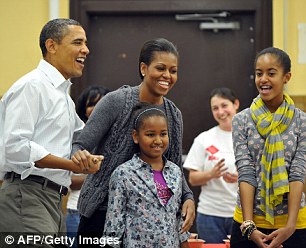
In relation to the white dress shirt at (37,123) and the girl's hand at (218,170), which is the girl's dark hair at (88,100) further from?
the white dress shirt at (37,123)

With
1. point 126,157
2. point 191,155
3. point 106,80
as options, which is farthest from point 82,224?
point 106,80

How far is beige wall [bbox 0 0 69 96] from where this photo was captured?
18.7 ft

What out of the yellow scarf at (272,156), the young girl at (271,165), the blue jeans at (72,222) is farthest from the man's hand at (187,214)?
the blue jeans at (72,222)

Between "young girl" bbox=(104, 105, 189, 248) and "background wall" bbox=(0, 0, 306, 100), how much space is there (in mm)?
2579

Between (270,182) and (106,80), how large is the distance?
292 cm

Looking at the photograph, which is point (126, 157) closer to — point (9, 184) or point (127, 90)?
point (127, 90)

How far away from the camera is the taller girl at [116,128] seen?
3.30m

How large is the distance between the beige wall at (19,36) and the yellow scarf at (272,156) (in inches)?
111

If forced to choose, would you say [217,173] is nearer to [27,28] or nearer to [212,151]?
[212,151]

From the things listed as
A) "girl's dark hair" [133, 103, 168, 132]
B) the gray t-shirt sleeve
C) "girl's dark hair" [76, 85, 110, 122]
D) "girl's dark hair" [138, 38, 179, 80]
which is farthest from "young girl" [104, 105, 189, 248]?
"girl's dark hair" [76, 85, 110, 122]

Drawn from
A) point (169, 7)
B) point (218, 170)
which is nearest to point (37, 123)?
point (218, 170)

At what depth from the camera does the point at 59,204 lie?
10.9ft

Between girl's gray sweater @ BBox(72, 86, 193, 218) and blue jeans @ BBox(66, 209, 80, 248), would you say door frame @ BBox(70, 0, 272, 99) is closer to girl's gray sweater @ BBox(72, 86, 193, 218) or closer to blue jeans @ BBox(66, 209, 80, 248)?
blue jeans @ BBox(66, 209, 80, 248)

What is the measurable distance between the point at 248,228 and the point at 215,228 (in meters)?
1.86
